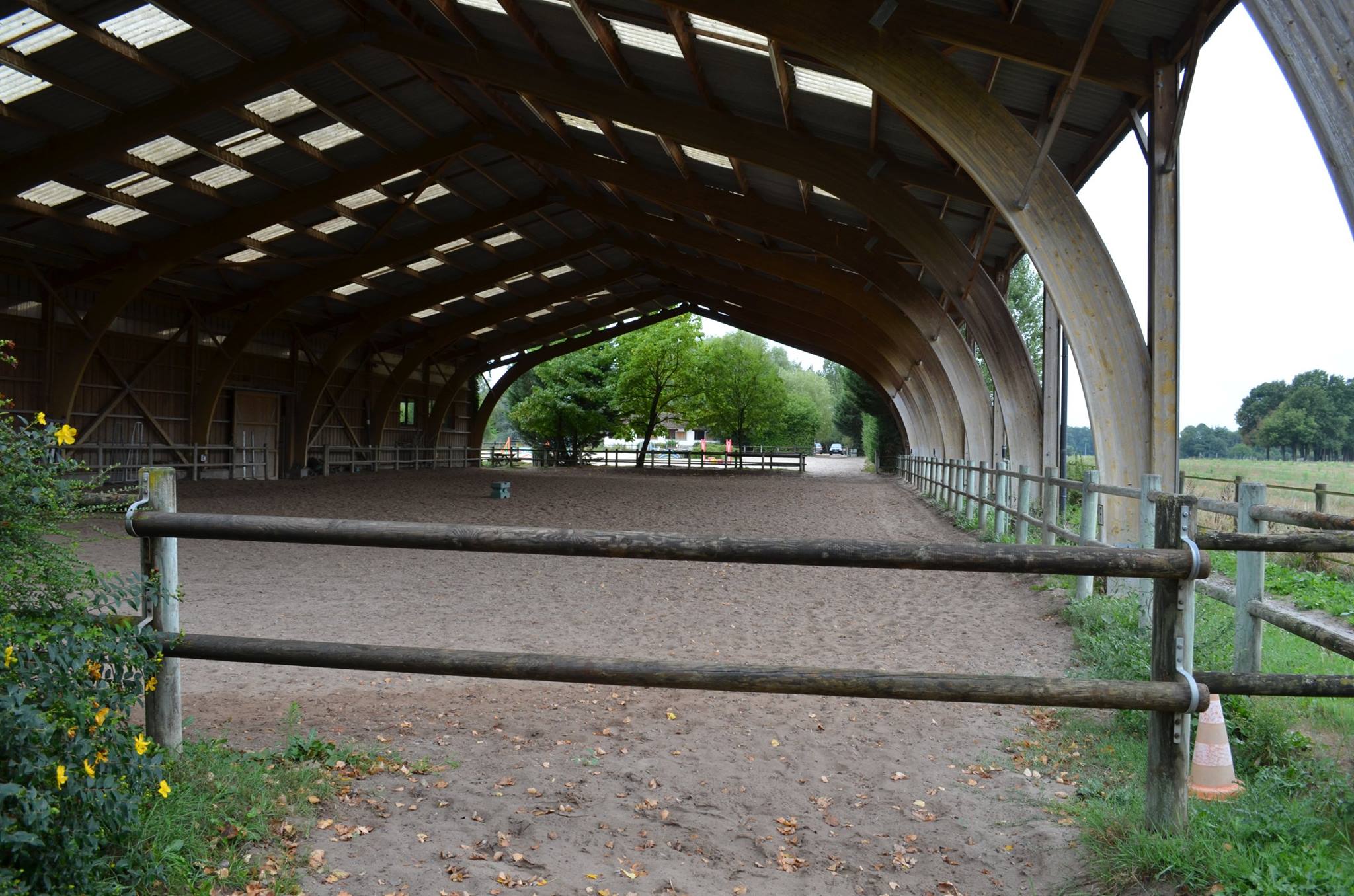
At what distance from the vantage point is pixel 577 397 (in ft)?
133

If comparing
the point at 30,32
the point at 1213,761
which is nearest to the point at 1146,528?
the point at 1213,761

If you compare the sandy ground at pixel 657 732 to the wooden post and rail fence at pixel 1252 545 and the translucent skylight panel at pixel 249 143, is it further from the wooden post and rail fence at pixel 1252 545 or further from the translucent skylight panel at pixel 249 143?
the translucent skylight panel at pixel 249 143

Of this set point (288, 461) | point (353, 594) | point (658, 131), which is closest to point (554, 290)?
point (288, 461)

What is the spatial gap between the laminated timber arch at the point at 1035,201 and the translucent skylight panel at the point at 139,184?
12037mm

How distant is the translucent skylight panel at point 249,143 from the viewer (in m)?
14.1

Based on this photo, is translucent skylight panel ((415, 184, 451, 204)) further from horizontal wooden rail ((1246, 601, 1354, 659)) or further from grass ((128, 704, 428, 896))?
horizontal wooden rail ((1246, 601, 1354, 659))

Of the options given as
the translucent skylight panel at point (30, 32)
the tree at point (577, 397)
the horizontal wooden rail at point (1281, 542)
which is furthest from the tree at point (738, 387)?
the horizontal wooden rail at point (1281, 542)

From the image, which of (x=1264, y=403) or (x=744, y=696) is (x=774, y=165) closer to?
(x=744, y=696)

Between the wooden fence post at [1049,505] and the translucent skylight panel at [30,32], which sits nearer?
the wooden fence post at [1049,505]

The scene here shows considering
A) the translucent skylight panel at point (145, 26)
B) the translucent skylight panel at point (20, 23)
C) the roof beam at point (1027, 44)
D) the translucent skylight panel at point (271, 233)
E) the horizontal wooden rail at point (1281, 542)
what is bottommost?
the horizontal wooden rail at point (1281, 542)

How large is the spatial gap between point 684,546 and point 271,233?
1865 centimetres

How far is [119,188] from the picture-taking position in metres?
15.1

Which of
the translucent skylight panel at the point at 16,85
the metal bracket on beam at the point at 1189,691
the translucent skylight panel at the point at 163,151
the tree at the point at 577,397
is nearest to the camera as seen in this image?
the metal bracket on beam at the point at 1189,691

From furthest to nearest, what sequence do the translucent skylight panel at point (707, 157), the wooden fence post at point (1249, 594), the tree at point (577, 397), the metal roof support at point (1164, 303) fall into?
the tree at point (577, 397)
the translucent skylight panel at point (707, 157)
the metal roof support at point (1164, 303)
the wooden fence post at point (1249, 594)
